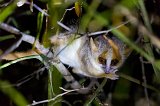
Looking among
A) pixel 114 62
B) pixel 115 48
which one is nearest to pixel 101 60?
pixel 114 62

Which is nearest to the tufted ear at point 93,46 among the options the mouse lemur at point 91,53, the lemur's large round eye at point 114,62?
the mouse lemur at point 91,53

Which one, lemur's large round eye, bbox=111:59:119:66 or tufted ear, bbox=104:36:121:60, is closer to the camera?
tufted ear, bbox=104:36:121:60

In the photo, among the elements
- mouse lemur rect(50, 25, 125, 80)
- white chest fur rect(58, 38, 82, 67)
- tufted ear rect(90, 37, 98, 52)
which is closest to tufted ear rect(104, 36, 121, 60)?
mouse lemur rect(50, 25, 125, 80)

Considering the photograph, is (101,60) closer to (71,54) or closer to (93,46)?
(93,46)

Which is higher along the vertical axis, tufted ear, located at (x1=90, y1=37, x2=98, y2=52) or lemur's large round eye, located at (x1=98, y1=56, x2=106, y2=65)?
tufted ear, located at (x1=90, y1=37, x2=98, y2=52)

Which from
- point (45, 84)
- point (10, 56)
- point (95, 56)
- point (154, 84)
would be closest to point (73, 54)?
point (95, 56)

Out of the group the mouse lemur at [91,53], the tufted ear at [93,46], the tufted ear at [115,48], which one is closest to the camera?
the tufted ear at [115,48]

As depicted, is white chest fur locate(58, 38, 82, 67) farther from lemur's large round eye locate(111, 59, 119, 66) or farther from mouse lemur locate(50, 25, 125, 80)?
lemur's large round eye locate(111, 59, 119, 66)

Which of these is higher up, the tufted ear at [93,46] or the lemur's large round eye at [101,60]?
the tufted ear at [93,46]

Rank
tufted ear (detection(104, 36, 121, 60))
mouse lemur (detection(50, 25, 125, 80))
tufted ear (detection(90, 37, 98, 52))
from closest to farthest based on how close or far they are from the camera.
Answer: tufted ear (detection(104, 36, 121, 60))
mouse lemur (detection(50, 25, 125, 80))
tufted ear (detection(90, 37, 98, 52))

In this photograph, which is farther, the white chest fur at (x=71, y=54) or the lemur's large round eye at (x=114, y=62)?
the white chest fur at (x=71, y=54)

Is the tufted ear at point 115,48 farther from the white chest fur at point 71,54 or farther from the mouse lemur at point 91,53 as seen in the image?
the white chest fur at point 71,54
